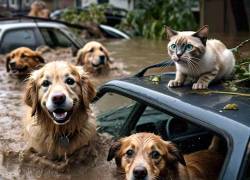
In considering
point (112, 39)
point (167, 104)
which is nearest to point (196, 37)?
point (167, 104)

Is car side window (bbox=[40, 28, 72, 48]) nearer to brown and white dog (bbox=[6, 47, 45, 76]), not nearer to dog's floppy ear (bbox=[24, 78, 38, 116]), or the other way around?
brown and white dog (bbox=[6, 47, 45, 76])

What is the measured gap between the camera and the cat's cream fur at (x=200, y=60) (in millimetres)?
4723

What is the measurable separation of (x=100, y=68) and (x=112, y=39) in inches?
253

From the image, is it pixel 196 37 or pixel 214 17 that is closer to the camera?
pixel 196 37

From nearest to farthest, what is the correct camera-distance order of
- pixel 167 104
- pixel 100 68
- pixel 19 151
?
pixel 167 104
pixel 19 151
pixel 100 68

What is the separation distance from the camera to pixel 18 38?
14.9 meters

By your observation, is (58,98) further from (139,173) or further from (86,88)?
(139,173)

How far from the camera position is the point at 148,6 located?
24.4 meters

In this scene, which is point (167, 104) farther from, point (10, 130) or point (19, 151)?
point (10, 130)

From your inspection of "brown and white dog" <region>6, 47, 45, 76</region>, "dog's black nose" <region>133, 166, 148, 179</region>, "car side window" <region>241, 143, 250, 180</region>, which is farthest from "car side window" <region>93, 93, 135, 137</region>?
"brown and white dog" <region>6, 47, 45, 76</region>

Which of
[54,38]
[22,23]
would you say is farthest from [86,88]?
[54,38]

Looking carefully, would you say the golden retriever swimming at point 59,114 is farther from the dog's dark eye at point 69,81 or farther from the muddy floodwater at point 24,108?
the muddy floodwater at point 24,108

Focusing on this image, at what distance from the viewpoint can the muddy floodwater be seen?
5.34 m

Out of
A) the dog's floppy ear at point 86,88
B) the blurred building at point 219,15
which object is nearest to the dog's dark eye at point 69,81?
the dog's floppy ear at point 86,88
